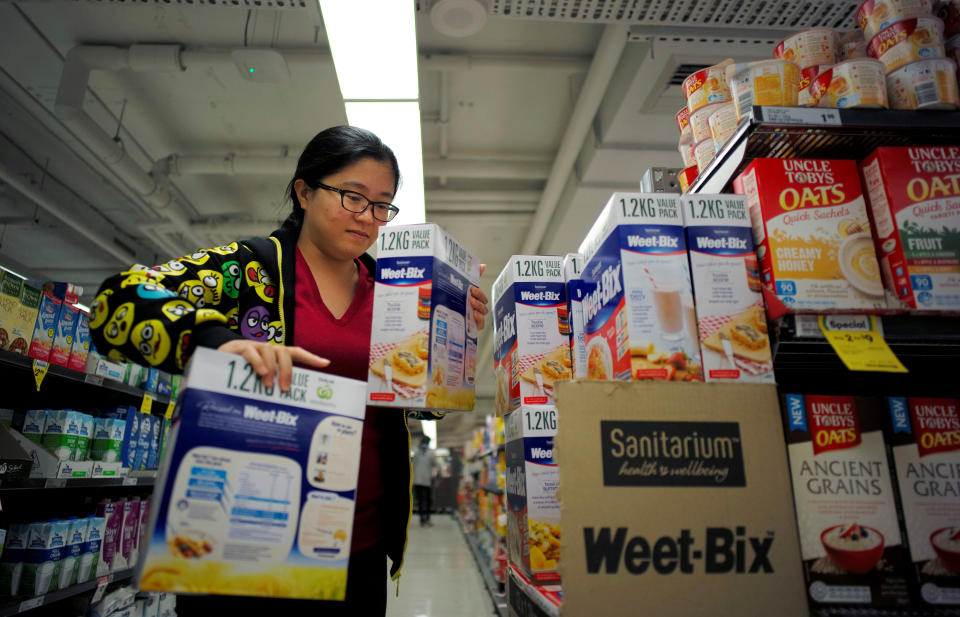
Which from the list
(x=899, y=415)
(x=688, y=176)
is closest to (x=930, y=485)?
(x=899, y=415)


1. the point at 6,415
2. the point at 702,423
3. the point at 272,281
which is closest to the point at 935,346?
the point at 702,423

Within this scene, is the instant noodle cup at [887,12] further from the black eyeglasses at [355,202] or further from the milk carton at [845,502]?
the black eyeglasses at [355,202]

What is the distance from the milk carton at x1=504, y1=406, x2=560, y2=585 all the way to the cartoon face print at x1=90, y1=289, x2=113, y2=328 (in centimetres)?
105

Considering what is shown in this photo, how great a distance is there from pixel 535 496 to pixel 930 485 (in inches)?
35.2

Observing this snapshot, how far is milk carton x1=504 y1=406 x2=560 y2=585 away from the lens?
57.1 inches

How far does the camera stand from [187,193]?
245 inches

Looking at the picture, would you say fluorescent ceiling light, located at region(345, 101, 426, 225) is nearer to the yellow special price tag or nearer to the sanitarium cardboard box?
the sanitarium cardboard box

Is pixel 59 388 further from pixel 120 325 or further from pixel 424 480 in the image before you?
pixel 424 480

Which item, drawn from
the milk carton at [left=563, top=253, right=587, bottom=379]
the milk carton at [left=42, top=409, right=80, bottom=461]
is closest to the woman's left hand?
the milk carton at [left=563, top=253, right=587, bottom=379]

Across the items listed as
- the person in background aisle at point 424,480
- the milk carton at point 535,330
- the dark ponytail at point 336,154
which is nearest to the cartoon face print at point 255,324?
the dark ponytail at point 336,154

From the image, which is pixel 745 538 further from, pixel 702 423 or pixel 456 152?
pixel 456 152

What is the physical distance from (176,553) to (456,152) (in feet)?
17.1

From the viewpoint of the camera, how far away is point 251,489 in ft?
2.96

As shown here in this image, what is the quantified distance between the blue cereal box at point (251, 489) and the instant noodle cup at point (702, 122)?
126 cm
